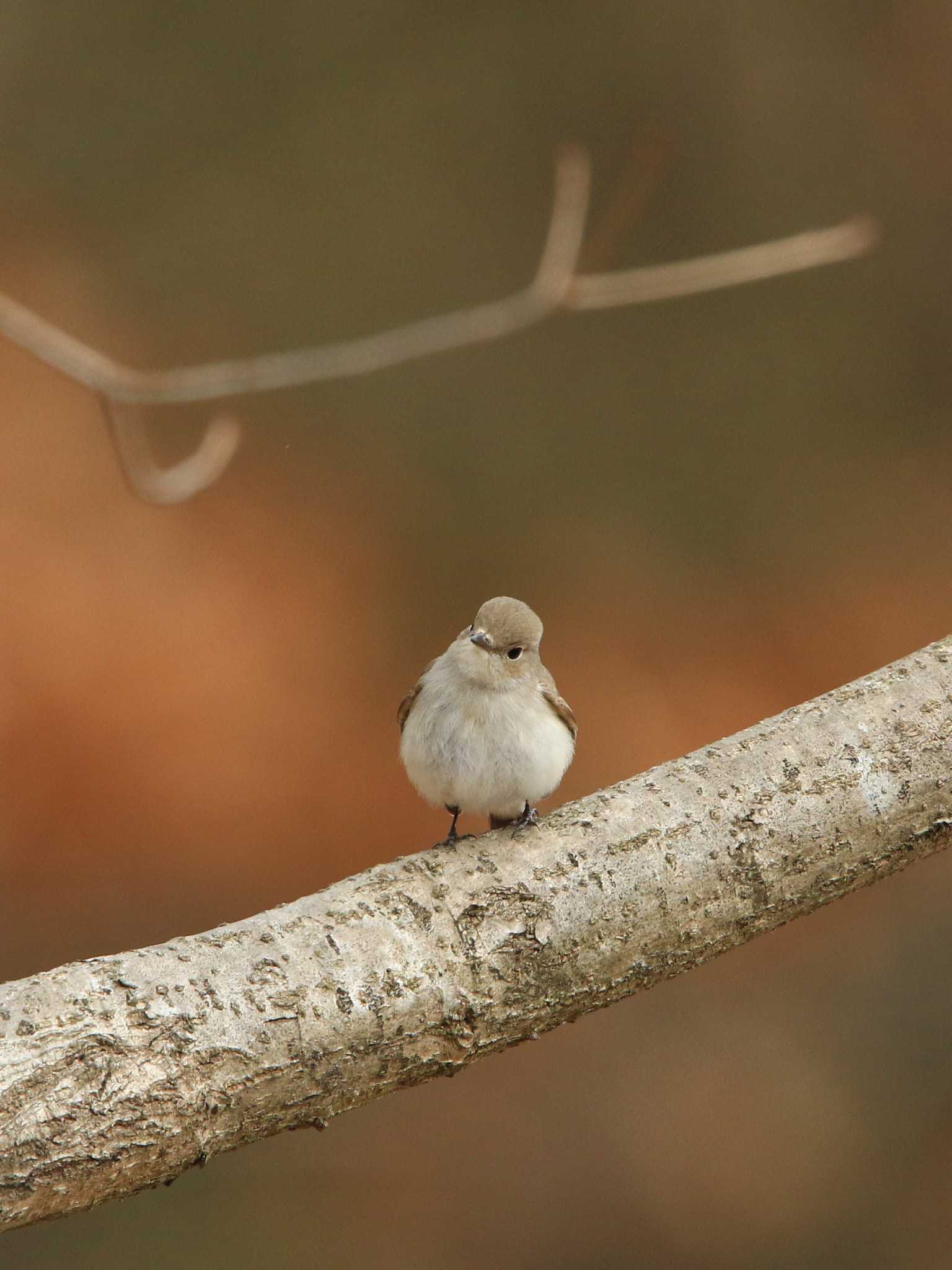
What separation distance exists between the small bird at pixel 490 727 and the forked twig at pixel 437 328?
0.80 m

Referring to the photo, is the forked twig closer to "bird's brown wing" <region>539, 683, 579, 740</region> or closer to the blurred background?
"bird's brown wing" <region>539, 683, 579, 740</region>

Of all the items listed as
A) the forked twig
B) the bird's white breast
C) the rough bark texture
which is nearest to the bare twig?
the forked twig

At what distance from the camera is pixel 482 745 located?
2.50 meters

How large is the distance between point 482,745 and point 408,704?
12.2 inches

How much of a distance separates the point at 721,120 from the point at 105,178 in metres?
3.00

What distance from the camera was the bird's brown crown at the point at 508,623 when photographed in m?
2.55

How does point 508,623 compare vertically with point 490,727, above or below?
above

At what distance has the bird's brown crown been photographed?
2.55m

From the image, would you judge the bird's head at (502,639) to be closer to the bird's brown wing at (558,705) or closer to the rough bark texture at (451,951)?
the bird's brown wing at (558,705)

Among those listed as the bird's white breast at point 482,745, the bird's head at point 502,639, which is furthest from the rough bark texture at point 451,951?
the bird's head at point 502,639

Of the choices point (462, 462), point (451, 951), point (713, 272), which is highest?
point (462, 462)

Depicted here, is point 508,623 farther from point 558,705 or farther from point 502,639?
point 558,705

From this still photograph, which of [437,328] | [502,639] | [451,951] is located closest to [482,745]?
[502,639]

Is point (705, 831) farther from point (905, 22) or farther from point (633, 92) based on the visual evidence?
point (905, 22)
